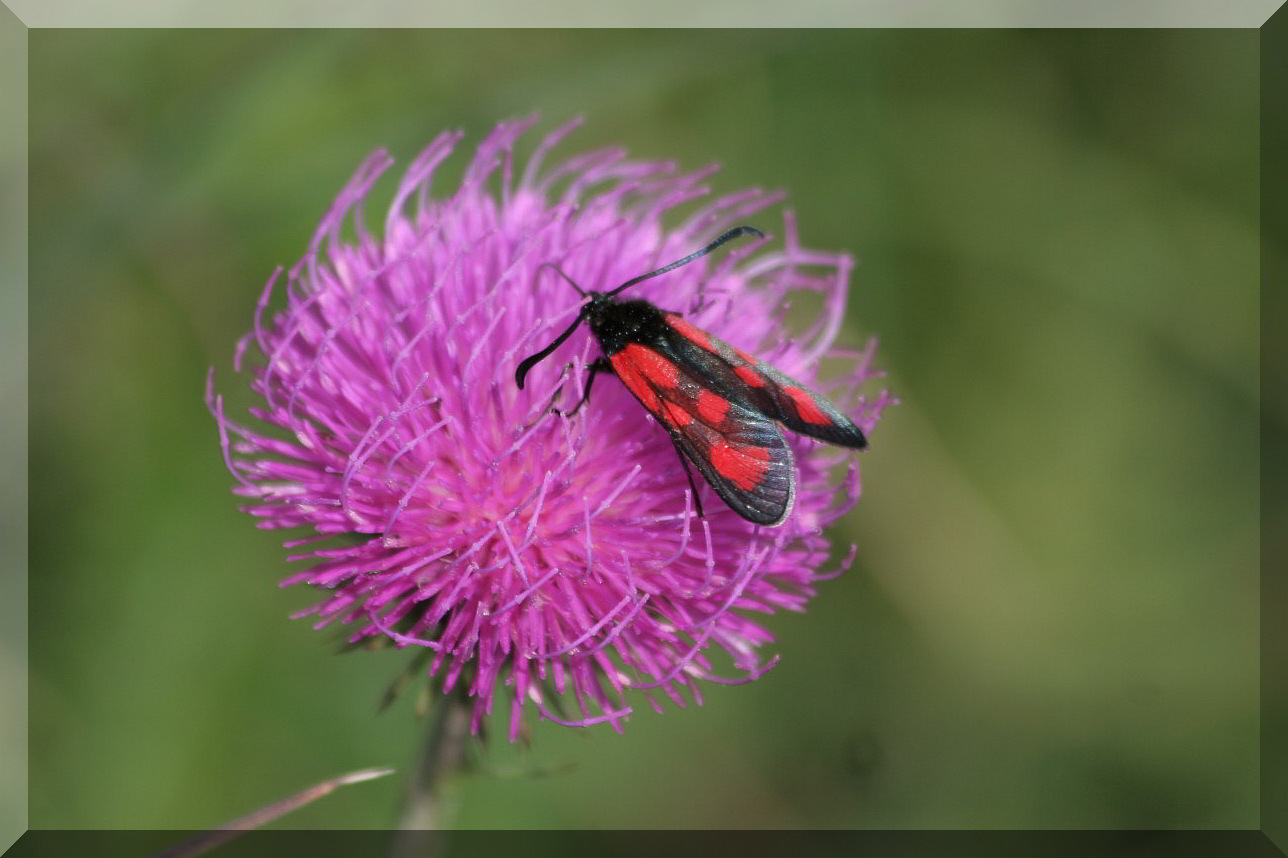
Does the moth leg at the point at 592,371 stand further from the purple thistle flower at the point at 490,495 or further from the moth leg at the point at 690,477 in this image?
the moth leg at the point at 690,477

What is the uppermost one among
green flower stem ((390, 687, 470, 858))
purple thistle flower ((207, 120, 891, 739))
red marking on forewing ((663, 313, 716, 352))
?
red marking on forewing ((663, 313, 716, 352))

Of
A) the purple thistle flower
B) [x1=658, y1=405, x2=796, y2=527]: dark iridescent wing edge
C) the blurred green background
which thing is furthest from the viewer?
the blurred green background

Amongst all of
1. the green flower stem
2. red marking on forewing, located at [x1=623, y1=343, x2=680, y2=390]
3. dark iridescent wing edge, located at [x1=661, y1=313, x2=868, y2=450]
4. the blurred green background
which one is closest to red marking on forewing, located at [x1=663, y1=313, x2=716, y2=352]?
dark iridescent wing edge, located at [x1=661, y1=313, x2=868, y2=450]

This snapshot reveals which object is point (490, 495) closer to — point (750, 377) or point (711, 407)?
point (711, 407)

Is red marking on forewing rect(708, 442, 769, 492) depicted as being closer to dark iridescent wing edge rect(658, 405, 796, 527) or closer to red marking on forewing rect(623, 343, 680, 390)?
dark iridescent wing edge rect(658, 405, 796, 527)

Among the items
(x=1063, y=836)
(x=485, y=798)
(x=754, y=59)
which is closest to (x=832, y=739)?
(x=1063, y=836)

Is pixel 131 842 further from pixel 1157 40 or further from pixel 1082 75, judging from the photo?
pixel 1157 40
